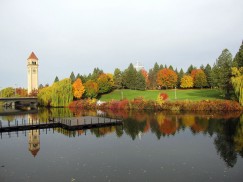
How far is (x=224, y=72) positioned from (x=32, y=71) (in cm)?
9555

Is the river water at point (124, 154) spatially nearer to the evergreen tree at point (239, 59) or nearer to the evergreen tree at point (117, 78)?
the evergreen tree at point (239, 59)

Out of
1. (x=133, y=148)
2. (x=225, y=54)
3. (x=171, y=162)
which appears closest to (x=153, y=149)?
(x=133, y=148)

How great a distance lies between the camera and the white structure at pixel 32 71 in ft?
408

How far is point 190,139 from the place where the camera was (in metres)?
30.5

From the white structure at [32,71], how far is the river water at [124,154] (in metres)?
92.9

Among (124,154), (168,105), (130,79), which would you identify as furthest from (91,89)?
(124,154)

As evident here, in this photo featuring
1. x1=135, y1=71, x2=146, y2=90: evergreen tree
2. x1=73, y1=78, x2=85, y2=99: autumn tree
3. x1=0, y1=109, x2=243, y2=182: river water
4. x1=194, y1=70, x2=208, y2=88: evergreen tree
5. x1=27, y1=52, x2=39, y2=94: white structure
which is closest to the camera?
x1=0, y1=109, x2=243, y2=182: river water

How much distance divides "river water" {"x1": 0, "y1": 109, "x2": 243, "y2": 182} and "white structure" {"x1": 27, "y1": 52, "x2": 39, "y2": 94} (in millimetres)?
92897

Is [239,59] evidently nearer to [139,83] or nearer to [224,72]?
[224,72]

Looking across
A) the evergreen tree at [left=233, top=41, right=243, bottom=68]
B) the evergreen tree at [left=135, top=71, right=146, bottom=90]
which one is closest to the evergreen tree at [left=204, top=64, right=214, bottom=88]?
the evergreen tree at [left=135, top=71, right=146, bottom=90]

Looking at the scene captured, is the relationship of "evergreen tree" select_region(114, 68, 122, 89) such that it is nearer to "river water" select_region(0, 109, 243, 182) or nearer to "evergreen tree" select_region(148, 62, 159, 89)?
"evergreen tree" select_region(148, 62, 159, 89)

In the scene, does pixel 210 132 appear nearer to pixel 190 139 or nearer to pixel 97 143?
pixel 190 139

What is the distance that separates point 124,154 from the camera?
24375 millimetres

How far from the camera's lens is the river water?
18641mm
